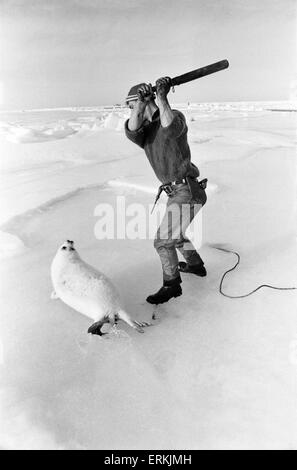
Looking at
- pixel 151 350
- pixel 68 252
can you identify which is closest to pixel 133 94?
pixel 68 252

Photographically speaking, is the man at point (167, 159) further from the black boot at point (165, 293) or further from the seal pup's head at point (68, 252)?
the seal pup's head at point (68, 252)

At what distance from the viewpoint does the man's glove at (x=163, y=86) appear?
1933 mm

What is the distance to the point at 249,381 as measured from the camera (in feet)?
5.60

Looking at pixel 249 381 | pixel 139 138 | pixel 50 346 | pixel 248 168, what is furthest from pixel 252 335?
pixel 248 168

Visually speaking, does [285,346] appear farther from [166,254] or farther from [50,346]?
[50,346]

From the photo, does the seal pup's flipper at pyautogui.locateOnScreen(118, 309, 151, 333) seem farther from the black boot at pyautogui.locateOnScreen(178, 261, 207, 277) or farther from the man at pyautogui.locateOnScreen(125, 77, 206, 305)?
the black boot at pyautogui.locateOnScreen(178, 261, 207, 277)

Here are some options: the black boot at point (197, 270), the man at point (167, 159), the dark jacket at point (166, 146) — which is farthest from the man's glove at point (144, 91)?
the black boot at point (197, 270)

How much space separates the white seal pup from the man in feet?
1.31

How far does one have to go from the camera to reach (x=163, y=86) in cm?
193

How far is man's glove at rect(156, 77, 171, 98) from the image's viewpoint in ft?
6.34

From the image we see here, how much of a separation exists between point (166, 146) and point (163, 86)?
354 millimetres

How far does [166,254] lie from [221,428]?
45.1 inches

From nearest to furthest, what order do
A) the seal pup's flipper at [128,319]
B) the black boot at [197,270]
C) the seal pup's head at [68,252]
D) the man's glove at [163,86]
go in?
the man's glove at [163,86], the seal pup's flipper at [128,319], the seal pup's head at [68,252], the black boot at [197,270]

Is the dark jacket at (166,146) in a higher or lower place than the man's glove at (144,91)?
lower
